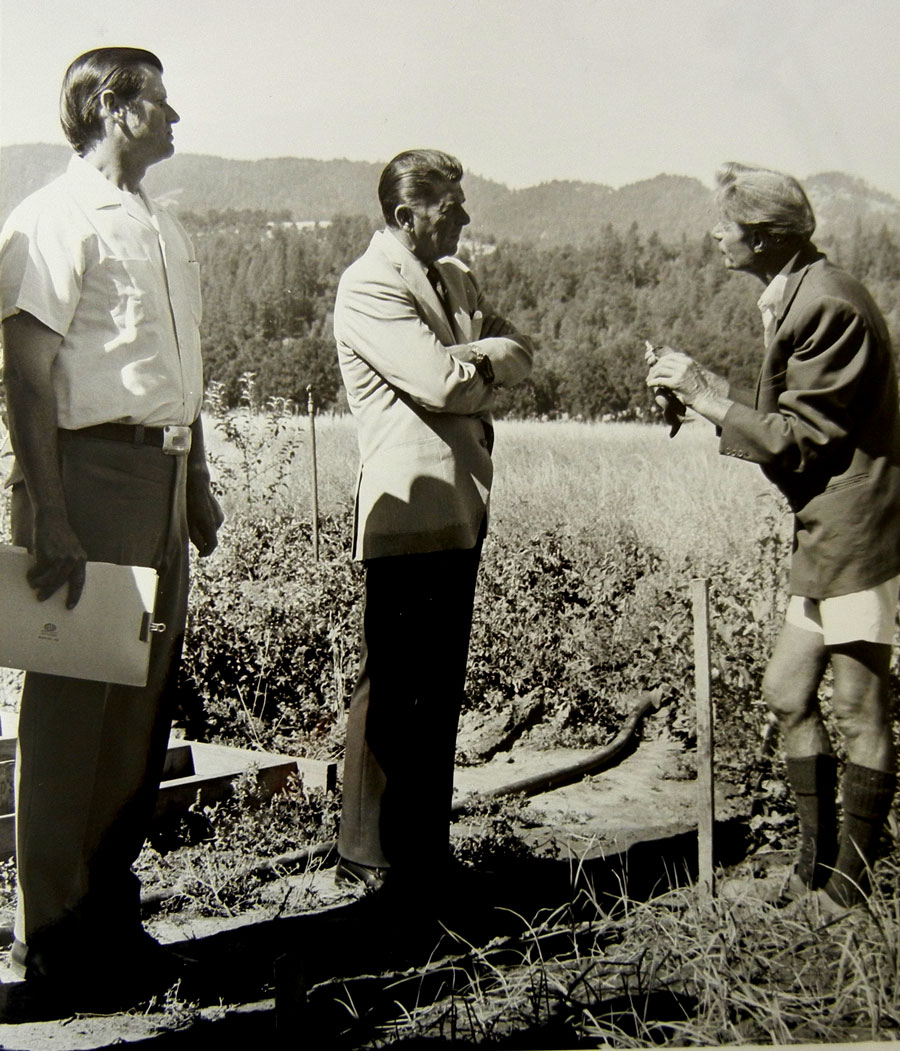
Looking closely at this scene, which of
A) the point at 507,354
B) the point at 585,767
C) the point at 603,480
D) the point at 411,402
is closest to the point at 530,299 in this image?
the point at 603,480

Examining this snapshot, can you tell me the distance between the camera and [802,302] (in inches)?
119

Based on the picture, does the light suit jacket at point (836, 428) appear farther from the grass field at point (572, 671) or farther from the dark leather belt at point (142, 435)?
the dark leather belt at point (142, 435)

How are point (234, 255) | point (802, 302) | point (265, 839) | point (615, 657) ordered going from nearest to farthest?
1. point (802, 302)
2. point (265, 839)
3. point (234, 255)
4. point (615, 657)

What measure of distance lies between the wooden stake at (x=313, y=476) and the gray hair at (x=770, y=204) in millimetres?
1825

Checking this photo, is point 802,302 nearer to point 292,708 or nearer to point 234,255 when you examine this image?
point 234,255

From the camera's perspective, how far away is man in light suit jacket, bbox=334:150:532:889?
310 cm

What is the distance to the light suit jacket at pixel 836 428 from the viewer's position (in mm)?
2963

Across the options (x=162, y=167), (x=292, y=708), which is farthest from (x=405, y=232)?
(x=292, y=708)

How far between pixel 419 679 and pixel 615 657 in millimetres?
1549

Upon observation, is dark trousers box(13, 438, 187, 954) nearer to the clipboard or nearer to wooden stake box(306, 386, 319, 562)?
the clipboard

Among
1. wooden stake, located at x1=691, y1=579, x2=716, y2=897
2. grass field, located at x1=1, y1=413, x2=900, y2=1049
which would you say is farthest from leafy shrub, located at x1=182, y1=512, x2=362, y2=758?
wooden stake, located at x1=691, y1=579, x2=716, y2=897

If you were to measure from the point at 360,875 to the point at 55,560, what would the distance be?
1432 millimetres

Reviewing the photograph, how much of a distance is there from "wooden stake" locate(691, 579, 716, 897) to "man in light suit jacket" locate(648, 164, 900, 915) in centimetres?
24

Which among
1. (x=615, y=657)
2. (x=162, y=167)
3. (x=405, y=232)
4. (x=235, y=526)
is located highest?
(x=162, y=167)
